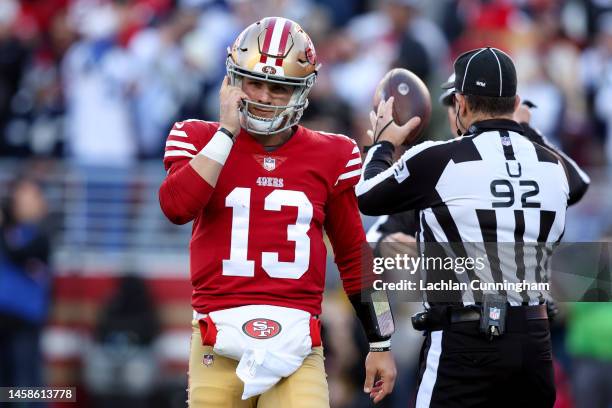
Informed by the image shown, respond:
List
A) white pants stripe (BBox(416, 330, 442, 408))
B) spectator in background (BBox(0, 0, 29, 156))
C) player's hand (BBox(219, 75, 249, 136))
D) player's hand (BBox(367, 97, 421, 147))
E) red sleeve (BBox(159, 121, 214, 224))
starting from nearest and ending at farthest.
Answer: red sleeve (BBox(159, 121, 214, 224))
player's hand (BBox(219, 75, 249, 136))
white pants stripe (BBox(416, 330, 442, 408))
player's hand (BBox(367, 97, 421, 147))
spectator in background (BBox(0, 0, 29, 156))

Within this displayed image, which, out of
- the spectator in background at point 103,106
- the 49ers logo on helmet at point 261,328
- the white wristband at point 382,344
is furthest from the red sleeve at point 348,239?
the spectator in background at point 103,106

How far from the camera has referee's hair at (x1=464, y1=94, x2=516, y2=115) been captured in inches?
199

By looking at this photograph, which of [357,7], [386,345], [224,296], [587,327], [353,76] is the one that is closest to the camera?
[224,296]

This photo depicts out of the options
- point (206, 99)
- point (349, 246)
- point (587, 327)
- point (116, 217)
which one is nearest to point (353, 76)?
point (206, 99)

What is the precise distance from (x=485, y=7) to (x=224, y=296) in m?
7.61

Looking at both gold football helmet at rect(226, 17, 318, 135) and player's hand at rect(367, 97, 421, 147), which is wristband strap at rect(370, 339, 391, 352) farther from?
gold football helmet at rect(226, 17, 318, 135)

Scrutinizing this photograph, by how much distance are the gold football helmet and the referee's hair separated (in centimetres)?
68

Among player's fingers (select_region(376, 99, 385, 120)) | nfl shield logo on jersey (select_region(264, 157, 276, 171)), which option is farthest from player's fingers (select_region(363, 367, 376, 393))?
player's fingers (select_region(376, 99, 385, 120))

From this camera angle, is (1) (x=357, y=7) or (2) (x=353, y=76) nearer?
(2) (x=353, y=76)

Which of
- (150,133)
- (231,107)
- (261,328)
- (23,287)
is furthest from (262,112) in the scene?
(150,133)

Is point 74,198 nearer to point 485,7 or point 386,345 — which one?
point 485,7

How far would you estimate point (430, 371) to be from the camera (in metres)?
4.97

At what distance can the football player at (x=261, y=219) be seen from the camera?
4770mm

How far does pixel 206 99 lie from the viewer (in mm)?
11609
